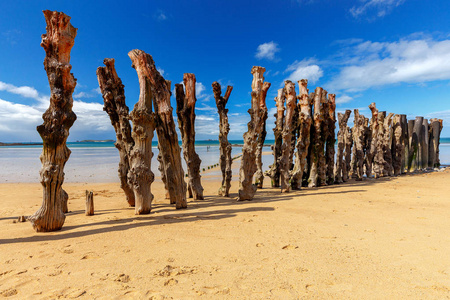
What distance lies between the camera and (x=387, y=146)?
41.7 feet

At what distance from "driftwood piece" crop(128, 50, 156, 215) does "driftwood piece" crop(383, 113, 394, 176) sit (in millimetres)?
12870

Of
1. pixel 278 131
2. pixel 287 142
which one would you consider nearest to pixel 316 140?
pixel 278 131

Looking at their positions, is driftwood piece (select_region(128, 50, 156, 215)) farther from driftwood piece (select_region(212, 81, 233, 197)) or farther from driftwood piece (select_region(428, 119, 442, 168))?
driftwood piece (select_region(428, 119, 442, 168))

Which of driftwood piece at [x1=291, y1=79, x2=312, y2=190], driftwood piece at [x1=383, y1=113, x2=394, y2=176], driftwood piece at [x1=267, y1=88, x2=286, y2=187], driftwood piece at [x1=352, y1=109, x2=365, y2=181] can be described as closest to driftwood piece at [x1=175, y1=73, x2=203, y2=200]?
driftwood piece at [x1=267, y1=88, x2=286, y2=187]

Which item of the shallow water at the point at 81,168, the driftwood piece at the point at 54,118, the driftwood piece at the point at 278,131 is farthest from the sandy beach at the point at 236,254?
the shallow water at the point at 81,168

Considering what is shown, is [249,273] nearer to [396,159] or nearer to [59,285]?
[59,285]

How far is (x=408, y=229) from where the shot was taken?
446cm

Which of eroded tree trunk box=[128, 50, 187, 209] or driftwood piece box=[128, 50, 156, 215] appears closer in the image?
driftwood piece box=[128, 50, 156, 215]

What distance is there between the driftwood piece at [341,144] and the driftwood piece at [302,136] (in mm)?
2744

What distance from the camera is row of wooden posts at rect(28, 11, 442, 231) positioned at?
15.2 feet

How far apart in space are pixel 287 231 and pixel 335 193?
15.6 feet

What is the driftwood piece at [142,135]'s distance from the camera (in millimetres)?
5613

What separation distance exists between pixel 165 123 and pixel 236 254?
150 inches

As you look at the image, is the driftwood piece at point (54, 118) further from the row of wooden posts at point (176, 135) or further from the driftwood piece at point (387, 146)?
the driftwood piece at point (387, 146)
